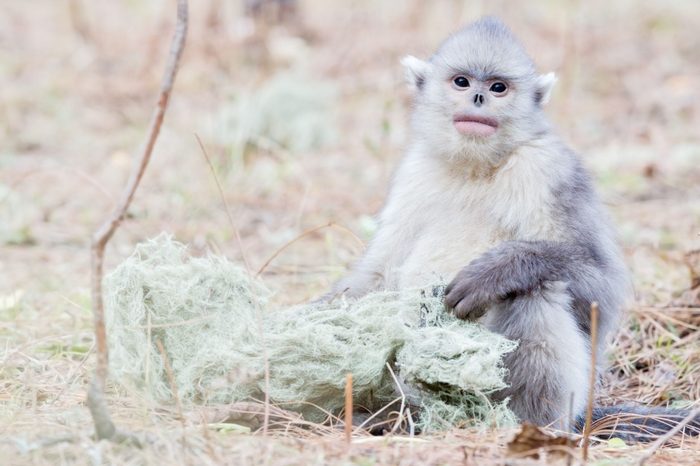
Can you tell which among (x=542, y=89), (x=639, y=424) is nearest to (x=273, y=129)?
(x=542, y=89)

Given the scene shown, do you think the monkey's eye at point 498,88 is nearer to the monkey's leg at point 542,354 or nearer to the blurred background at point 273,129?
the blurred background at point 273,129

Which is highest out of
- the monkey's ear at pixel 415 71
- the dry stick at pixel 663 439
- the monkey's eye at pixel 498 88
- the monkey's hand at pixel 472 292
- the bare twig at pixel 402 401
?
the monkey's ear at pixel 415 71

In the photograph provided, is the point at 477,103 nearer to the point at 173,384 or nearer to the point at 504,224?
the point at 504,224

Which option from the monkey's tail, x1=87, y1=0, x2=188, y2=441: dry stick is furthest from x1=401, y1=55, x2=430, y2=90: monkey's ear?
x1=87, y1=0, x2=188, y2=441: dry stick

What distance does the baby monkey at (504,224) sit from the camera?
12.0ft

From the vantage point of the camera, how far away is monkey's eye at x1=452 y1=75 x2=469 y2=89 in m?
4.22

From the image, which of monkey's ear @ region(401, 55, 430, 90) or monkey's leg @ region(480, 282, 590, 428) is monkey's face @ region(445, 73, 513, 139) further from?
monkey's leg @ region(480, 282, 590, 428)

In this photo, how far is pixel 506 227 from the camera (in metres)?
4.00

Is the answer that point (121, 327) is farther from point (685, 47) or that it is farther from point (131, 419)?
point (685, 47)

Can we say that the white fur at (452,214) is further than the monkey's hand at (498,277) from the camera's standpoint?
Yes

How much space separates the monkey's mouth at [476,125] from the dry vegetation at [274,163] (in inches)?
39.2

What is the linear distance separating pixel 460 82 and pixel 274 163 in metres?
4.41

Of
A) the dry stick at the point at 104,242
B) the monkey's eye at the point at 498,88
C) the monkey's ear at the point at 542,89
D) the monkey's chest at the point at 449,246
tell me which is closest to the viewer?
the dry stick at the point at 104,242

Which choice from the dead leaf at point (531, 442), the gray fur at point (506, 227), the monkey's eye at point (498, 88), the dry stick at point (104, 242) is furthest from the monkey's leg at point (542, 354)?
the dry stick at point (104, 242)
